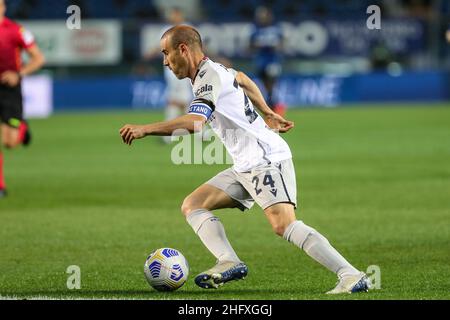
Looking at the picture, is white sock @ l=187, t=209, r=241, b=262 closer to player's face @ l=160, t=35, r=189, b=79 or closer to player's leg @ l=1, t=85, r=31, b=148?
player's face @ l=160, t=35, r=189, b=79

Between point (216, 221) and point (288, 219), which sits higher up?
point (288, 219)

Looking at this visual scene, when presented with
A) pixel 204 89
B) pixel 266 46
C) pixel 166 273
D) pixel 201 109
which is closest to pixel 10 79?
pixel 166 273

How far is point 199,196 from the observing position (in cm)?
784

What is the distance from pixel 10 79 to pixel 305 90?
20696 millimetres

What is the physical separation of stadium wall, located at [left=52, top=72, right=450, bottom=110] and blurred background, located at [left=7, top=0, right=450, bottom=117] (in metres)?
0.03

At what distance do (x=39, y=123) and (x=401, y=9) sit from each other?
14.7 meters

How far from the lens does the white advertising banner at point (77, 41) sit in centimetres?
3253

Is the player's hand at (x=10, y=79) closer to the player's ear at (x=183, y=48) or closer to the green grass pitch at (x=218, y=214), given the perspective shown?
the green grass pitch at (x=218, y=214)

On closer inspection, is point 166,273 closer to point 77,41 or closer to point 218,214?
point 218,214

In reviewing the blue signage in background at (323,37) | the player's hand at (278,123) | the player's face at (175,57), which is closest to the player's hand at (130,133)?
A: the player's face at (175,57)

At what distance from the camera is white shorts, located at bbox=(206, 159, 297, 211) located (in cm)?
740

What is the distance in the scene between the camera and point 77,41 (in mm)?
32656
